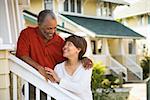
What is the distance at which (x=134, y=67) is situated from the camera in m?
25.1

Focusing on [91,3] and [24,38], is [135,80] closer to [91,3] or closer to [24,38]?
[91,3]

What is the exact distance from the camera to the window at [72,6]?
23.0 m

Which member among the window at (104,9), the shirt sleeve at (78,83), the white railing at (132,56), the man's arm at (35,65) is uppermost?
the man's arm at (35,65)

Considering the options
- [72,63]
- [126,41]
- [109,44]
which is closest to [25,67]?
[72,63]

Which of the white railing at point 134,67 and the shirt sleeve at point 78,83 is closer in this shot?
the shirt sleeve at point 78,83

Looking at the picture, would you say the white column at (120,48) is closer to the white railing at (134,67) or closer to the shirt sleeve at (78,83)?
the white railing at (134,67)

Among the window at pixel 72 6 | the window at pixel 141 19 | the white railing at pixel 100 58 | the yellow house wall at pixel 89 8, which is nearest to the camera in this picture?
the white railing at pixel 100 58

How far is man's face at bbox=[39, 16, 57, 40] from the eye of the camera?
370 centimetres

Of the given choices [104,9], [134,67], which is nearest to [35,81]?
[134,67]

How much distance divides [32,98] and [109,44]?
896 inches

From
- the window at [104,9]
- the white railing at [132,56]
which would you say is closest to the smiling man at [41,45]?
the window at [104,9]

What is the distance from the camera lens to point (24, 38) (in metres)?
3.71

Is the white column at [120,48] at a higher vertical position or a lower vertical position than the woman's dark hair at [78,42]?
lower

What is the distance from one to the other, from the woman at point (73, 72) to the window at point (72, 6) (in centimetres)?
1929
